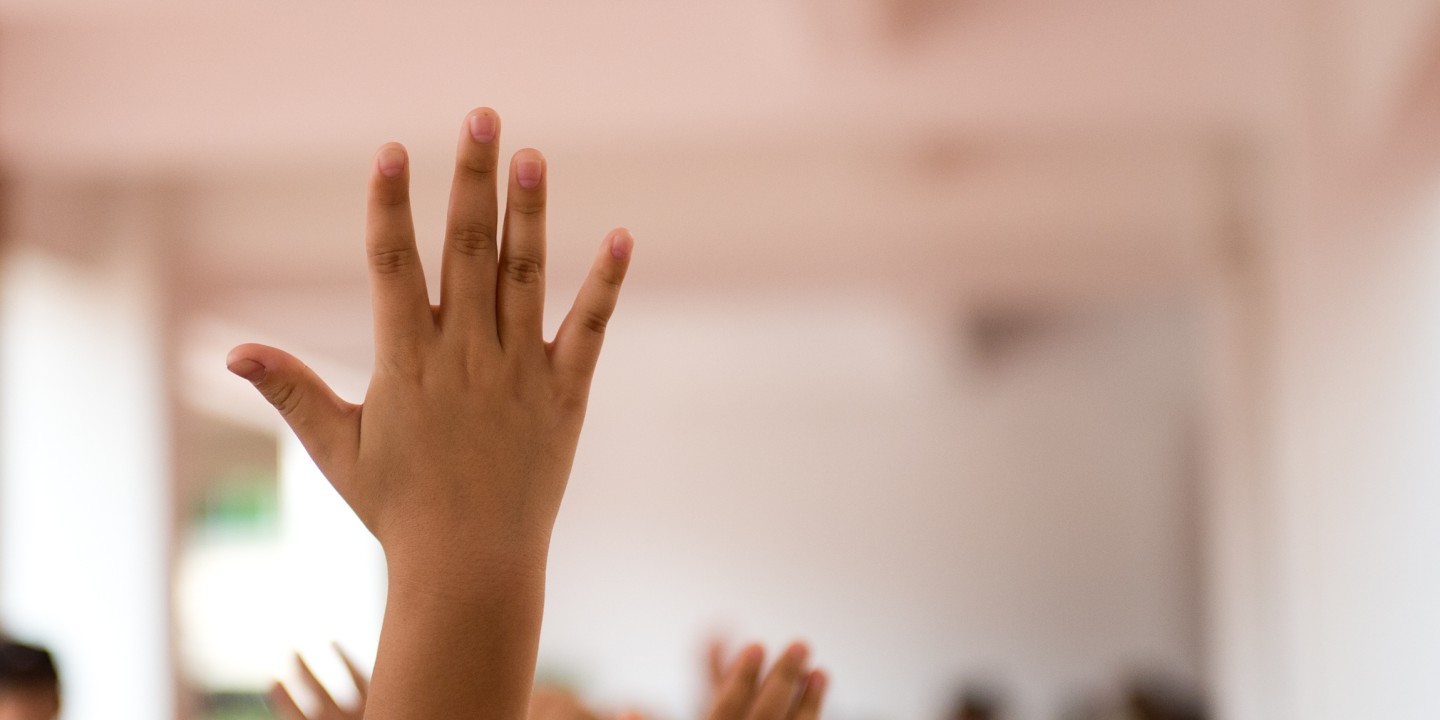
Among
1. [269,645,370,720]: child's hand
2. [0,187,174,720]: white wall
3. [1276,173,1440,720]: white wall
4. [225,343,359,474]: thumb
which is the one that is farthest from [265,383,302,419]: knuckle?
[0,187,174,720]: white wall

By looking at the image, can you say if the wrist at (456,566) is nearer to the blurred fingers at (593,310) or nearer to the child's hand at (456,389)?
the child's hand at (456,389)

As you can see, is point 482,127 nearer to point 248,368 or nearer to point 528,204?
point 528,204

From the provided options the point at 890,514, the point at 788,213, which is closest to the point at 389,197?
the point at 788,213

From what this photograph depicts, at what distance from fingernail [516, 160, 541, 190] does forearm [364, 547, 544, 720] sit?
23cm

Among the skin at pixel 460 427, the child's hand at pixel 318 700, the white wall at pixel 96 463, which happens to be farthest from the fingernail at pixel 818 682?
the white wall at pixel 96 463

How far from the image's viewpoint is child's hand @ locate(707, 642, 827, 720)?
1363 mm

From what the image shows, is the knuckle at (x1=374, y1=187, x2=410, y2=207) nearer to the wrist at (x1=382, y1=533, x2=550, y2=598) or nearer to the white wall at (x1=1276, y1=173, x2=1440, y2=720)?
the wrist at (x1=382, y1=533, x2=550, y2=598)

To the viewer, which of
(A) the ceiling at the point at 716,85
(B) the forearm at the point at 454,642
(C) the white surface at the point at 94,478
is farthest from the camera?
(C) the white surface at the point at 94,478

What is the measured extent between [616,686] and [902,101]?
6128 millimetres

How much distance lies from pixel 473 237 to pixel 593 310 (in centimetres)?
9

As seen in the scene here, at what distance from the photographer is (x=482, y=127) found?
2.74 feet

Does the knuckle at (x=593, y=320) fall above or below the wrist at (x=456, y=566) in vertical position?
above

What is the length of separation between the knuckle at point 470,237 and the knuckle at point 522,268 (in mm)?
17

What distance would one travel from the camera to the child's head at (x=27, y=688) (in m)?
2.06
